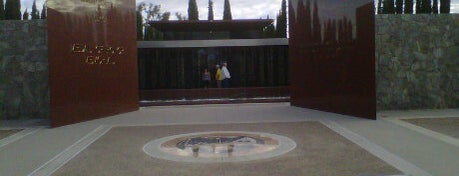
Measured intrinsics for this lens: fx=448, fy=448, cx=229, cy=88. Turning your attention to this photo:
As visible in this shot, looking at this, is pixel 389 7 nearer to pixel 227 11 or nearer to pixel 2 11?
pixel 227 11

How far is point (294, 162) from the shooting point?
23.4 feet

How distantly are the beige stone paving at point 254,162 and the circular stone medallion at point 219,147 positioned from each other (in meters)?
0.23

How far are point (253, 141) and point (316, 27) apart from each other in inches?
268

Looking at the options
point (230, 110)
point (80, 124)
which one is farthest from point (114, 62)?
point (230, 110)

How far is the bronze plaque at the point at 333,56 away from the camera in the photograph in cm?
1211

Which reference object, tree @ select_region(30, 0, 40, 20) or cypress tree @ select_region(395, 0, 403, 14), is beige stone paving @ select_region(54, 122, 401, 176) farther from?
tree @ select_region(30, 0, 40, 20)

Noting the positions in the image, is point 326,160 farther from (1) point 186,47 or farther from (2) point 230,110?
(1) point 186,47

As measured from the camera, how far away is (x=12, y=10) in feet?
121

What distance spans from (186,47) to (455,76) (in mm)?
11037

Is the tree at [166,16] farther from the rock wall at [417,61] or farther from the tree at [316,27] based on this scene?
the rock wall at [417,61]

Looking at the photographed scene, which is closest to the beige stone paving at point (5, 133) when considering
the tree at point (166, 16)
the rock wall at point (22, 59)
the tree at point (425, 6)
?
the rock wall at point (22, 59)

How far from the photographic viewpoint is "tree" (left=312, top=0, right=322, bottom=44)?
1442 centimetres

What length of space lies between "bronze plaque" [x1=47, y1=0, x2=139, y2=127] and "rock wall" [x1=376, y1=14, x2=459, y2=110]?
8.16 m

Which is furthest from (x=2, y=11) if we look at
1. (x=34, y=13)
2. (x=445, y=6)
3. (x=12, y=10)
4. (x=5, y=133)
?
(x=445, y=6)
